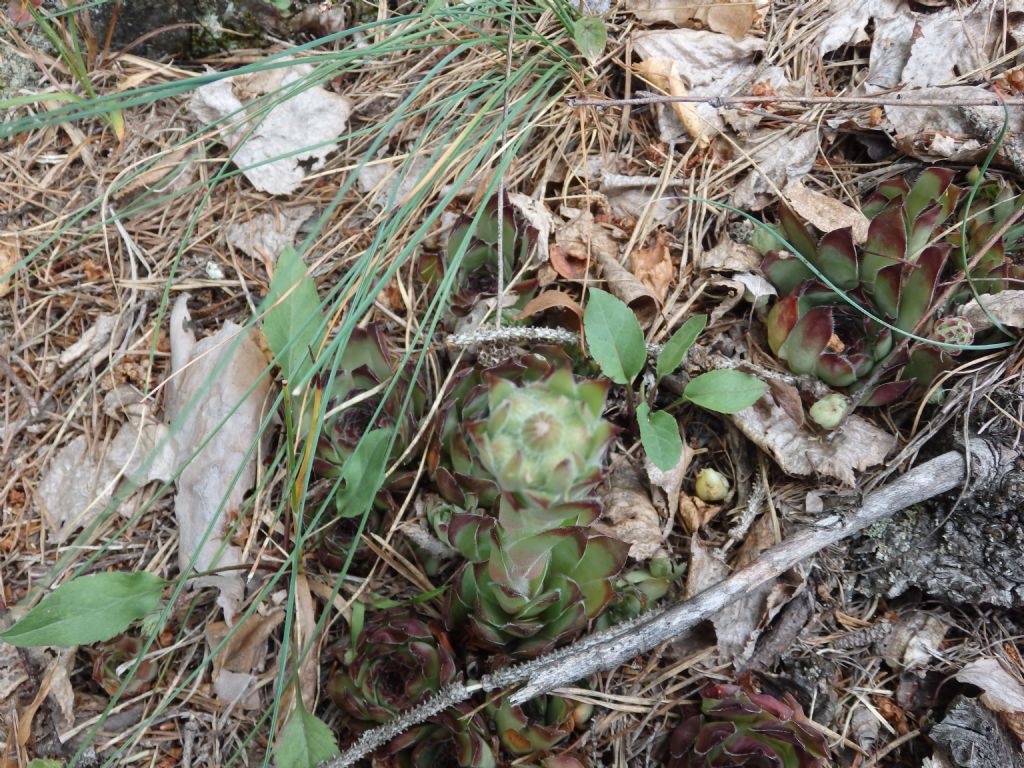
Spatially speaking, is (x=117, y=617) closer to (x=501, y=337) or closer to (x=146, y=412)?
(x=146, y=412)

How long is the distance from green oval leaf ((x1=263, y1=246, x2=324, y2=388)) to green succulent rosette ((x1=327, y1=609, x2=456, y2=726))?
0.57 meters

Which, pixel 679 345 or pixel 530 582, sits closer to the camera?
pixel 530 582

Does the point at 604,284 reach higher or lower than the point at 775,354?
higher

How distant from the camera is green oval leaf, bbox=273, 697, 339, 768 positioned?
4.51 ft

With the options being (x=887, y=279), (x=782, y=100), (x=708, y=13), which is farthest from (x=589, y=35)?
(x=887, y=279)

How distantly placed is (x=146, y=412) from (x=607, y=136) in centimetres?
133

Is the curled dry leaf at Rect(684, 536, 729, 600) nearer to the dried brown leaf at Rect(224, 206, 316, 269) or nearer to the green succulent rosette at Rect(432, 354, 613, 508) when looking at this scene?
the green succulent rosette at Rect(432, 354, 613, 508)

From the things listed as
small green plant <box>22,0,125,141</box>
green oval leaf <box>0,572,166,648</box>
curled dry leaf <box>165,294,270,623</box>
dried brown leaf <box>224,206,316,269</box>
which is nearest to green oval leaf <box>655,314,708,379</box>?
curled dry leaf <box>165,294,270,623</box>

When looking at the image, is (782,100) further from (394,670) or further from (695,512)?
(394,670)

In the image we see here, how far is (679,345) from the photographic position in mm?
1500

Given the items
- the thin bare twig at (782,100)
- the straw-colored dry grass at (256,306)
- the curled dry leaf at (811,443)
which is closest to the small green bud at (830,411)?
the curled dry leaf at (811,443)

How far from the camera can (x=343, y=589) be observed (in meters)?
1.58

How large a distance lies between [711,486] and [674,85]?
1028 millimetres

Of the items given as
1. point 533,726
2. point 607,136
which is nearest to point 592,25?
point 607,136
